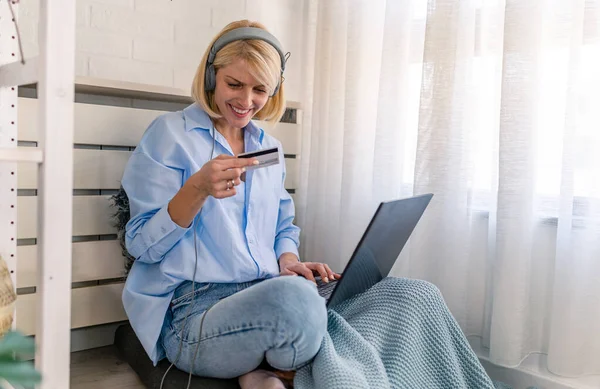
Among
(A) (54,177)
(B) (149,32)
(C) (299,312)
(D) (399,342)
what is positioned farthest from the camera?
(B) (149,32)

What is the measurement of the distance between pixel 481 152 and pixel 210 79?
27.4 inches

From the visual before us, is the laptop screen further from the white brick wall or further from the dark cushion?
the white brick wall

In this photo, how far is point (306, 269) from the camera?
52.1 inches

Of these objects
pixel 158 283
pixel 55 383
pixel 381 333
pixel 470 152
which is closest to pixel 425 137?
pixel 470 152

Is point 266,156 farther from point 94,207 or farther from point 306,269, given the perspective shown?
point 94,207

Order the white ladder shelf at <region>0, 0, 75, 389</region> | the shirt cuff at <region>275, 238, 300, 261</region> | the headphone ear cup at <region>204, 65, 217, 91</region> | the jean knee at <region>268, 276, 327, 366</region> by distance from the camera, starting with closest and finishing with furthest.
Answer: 1. the white ladder shelf at <region>0, 0, 75, 389</region>
2. the jean knee at <region>268, 276, 327, 366</region>
3. the headphone ear cup at <region>204, 65, 217, 91</region>
4. the shirt cuff at <region>275, 238, 300, 261</region>

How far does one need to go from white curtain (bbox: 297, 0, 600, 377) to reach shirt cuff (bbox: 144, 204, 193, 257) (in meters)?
0.68

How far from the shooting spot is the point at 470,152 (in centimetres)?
147

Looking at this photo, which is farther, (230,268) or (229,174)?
(230,268)

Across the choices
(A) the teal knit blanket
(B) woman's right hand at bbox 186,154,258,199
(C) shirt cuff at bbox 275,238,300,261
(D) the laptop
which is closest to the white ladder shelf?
(B) woman's right hand at bbox 186,154,258,199

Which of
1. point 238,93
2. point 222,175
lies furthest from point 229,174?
point 238,93

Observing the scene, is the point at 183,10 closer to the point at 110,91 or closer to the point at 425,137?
the point at 110,91

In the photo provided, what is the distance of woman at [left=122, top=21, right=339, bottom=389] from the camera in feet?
3.35

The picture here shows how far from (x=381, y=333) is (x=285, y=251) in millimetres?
364
